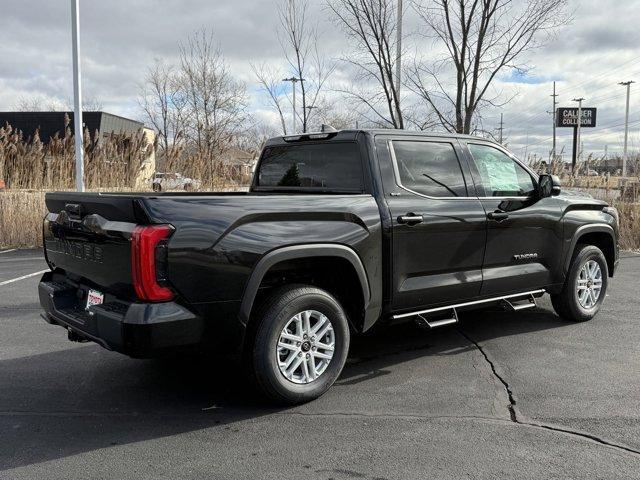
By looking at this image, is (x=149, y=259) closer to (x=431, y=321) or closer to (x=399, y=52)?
(x=431, y=321)

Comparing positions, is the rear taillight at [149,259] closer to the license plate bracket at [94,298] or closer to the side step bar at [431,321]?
the license plate bracket at [94,298]

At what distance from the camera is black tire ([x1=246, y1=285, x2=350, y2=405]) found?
147 inches

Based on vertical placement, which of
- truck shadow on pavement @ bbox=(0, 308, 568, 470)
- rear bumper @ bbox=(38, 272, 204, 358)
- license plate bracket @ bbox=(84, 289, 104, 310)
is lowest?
truck shadow on pavement @ bbox=(0, 308, 568, 470)

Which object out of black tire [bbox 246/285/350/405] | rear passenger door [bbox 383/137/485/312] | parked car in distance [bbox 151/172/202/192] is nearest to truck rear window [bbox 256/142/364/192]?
rear passenger door [bbox 383/137/485/312]

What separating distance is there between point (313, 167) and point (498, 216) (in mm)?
1643

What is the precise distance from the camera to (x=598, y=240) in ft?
20.9

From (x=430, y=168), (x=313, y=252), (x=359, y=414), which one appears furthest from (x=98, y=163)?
(x=359, y=414)

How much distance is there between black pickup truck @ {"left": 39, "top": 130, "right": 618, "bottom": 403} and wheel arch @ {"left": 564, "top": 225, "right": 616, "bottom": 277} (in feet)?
0.14

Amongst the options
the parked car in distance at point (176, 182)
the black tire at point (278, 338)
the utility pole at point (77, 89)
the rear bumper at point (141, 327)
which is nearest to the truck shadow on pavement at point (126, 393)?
the black tire at point (278, 338)

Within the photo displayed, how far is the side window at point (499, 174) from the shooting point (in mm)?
5184

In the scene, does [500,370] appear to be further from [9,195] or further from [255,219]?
[9,195]

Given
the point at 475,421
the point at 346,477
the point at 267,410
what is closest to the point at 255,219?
the point at 267,410

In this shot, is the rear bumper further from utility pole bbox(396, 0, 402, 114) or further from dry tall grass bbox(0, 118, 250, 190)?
dry tall grass bbox(0, 118, 250, 190)

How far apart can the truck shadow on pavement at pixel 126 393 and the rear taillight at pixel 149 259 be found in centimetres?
91
